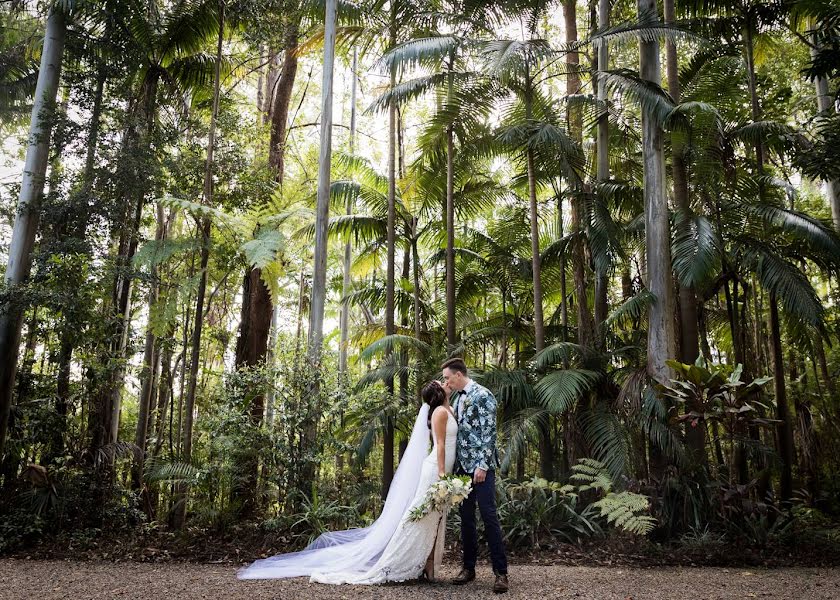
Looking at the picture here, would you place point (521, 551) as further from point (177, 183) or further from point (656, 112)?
point (177, 183)

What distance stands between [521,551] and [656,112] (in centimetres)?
530

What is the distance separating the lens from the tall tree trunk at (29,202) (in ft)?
24.8

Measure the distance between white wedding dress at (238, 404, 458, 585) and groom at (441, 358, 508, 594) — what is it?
10cm

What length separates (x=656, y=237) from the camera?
7.55 meters

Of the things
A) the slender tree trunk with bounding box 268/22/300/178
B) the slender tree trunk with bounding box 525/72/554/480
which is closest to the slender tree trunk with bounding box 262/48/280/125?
the slender tree trunk with bounding box 268/22/300/178

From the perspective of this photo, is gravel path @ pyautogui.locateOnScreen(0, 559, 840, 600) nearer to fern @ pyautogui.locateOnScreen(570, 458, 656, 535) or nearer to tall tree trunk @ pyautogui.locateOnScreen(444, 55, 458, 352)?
fern @ pyautogui.locateOnScreen(570, 458, 656, 535)

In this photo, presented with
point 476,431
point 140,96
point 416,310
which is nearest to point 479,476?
point 476,431

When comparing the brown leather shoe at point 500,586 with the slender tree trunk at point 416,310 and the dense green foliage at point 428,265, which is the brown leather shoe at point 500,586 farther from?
the slender tree trunk at point 416,310

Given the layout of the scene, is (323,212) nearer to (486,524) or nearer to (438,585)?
(486,524)

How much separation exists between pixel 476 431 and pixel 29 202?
677 centimetres

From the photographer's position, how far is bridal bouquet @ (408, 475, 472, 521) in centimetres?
451

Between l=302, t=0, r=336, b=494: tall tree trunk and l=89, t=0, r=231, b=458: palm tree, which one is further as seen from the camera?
l=89, t=0, r=231, b=458: palm tree

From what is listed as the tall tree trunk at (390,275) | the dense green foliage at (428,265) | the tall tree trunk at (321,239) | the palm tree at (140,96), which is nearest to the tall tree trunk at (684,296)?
the dense green foliage at (428,265)

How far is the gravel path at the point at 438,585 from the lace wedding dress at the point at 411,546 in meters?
0.13
